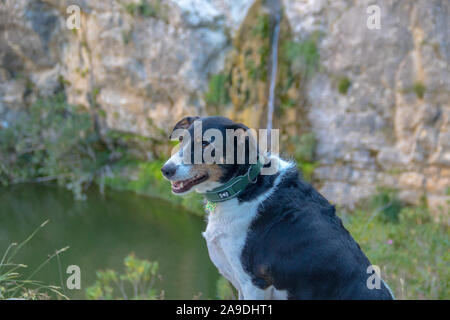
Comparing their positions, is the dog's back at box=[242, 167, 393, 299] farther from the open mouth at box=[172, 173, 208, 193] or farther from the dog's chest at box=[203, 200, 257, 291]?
the open mouth at box=[172, 173, 208, 193]

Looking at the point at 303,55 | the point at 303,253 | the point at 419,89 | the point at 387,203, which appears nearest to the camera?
the point at 303,253

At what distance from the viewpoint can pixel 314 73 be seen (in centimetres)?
1235

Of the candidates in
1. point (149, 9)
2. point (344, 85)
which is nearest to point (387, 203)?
point (344, 85)

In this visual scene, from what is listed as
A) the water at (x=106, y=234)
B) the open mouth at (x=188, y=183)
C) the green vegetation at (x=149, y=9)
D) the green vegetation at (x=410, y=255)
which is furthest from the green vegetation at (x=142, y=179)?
the open mouth at (x=188, y=183)

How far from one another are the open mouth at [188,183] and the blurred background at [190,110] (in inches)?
190

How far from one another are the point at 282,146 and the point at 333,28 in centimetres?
384

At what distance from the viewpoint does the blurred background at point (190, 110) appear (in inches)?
416

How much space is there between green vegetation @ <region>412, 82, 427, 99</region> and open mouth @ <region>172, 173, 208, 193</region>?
10.1 meters

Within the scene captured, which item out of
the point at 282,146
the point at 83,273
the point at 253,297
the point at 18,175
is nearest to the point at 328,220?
the point at 253,297

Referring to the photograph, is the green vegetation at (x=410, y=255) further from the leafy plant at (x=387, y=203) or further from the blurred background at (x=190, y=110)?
the leafy plant at (x=387, y=203)

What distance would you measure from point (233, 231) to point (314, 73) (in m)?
10.8

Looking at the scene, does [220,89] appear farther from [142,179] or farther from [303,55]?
[142,179]

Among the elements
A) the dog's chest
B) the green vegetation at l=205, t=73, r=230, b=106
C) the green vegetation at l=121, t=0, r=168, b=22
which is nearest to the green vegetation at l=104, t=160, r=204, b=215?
the green vegetation at l=205, t=73, r=230, b=106
